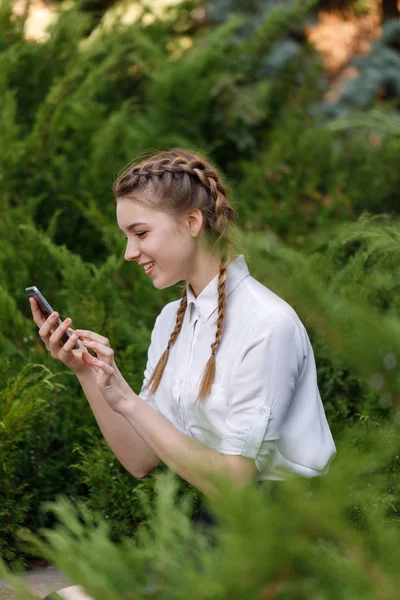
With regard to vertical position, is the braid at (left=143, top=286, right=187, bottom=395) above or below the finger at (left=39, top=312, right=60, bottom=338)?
below

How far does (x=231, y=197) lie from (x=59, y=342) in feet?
→ 6.67

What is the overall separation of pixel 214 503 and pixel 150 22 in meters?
5.42

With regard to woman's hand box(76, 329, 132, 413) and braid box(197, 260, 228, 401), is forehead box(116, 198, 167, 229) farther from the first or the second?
woman's hand box(76, 329, 132, 413)

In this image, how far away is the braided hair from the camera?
2240 mm

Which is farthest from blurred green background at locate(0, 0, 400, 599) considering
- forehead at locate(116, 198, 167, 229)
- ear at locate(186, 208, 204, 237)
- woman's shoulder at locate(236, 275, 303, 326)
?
forehead at locate(116, 198, 167, 229)

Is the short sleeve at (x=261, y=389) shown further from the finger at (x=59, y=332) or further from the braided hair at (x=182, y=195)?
the finger at (x=59, y=332)

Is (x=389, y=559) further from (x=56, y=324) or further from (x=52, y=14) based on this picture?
(x=52, y=14)

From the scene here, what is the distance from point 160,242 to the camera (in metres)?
2.20

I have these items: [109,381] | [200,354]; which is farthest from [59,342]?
[200,354]

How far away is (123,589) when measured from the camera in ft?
3.16

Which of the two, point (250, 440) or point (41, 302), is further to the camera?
point (41, 302)

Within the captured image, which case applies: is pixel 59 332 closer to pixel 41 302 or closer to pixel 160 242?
pixel 41 302

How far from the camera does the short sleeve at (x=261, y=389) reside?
193 cm

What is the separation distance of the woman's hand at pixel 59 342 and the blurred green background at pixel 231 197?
1.31ft
